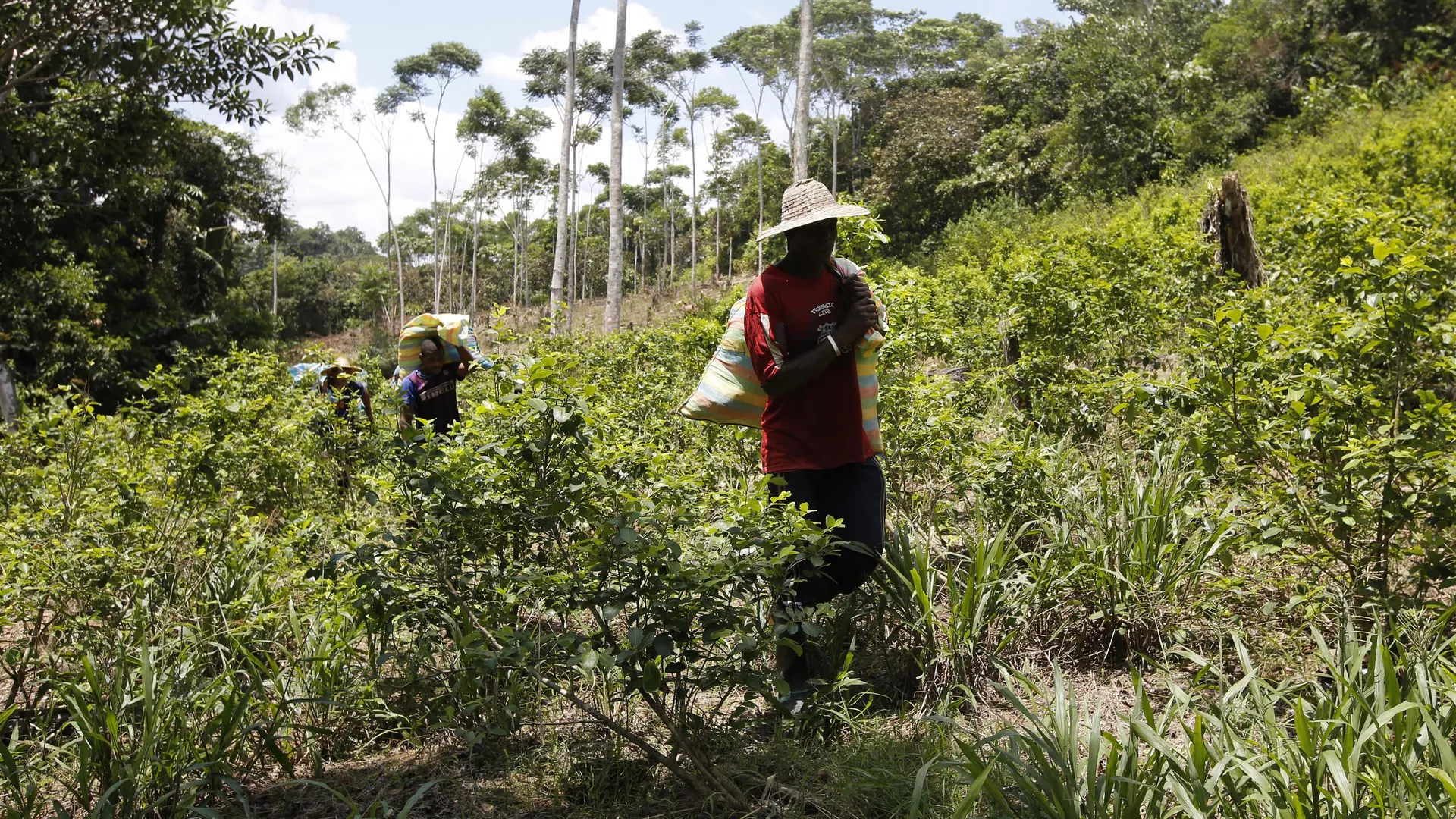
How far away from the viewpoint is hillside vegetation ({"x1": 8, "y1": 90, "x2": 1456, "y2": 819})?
2.26 m

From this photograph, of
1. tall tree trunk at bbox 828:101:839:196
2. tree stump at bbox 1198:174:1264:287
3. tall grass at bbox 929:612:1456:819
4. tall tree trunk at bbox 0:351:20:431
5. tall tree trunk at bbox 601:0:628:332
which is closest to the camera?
tall grass at bbox 929:612:1456:819

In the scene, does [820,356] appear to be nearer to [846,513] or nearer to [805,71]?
[846,513]

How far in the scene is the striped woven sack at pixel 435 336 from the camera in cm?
526

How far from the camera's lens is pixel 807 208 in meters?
2.91

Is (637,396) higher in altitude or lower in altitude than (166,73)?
lower

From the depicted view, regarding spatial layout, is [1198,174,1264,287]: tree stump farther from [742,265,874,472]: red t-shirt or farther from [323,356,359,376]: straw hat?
[323,356,359,376]: straw hat

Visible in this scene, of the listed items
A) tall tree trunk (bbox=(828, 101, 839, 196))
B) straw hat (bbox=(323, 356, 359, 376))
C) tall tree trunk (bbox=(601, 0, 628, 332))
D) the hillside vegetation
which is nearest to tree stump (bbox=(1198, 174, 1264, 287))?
the hillside vegetation

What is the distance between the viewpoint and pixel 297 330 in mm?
45938

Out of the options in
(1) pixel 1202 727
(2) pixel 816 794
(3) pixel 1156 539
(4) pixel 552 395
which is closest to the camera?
(1) pixel 1202 727

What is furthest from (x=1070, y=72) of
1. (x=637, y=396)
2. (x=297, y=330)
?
(x=297, y=330)

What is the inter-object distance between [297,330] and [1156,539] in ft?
158

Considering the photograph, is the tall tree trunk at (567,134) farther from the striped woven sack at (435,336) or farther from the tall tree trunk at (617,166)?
the striped woven sack at (435,336)

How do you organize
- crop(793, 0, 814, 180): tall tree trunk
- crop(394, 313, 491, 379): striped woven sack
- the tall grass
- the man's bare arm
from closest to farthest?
1. the tall grass
2. the man's bare arm
3. crop(394, 313, 491, 379): striped woven sack
4. crop(793, 0, 814, 180): tall tree trunk

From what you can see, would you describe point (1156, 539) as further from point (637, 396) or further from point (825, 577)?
point (637, 396)
